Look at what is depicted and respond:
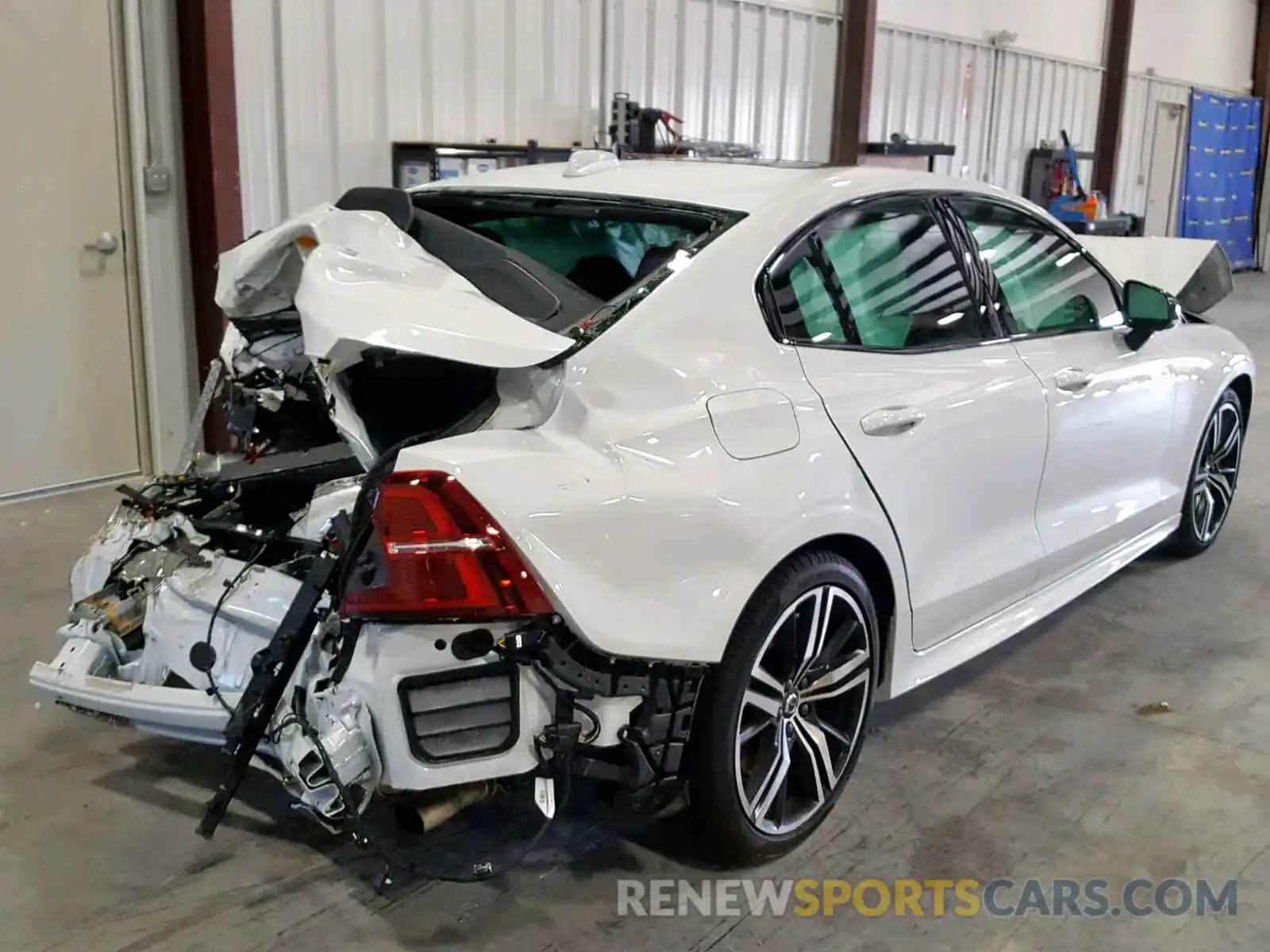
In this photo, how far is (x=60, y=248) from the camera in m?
5.19

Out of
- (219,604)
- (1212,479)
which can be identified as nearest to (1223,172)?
(1212,479)

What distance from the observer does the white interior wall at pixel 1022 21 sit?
1040 centimetres

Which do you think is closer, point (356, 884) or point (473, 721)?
point (473, 721)

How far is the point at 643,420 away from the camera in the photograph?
2268mm

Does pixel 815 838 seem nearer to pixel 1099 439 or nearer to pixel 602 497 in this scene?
pixel 602 497

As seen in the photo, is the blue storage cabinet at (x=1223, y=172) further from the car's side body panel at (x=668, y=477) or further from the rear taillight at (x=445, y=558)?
the rear taillight at (x=445, y=558)

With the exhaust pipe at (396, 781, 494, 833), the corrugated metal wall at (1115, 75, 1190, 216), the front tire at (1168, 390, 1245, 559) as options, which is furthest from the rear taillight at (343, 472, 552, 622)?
the corrugated metal wall at (1115, 75, 1190, 216)

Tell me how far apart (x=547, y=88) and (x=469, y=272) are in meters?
4.72

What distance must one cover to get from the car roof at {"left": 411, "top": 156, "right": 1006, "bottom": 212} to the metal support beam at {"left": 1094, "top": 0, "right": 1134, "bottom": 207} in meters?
12.0

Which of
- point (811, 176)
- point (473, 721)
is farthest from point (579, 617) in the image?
point (811, 176)

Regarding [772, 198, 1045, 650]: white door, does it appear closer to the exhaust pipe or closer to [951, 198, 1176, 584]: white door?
[951, 198, 1176, 584]: white door

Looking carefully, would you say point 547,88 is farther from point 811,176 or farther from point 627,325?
point 627,325

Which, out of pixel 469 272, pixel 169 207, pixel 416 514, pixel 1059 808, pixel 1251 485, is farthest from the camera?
pixel 1251 485

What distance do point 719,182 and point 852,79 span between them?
288 inches
